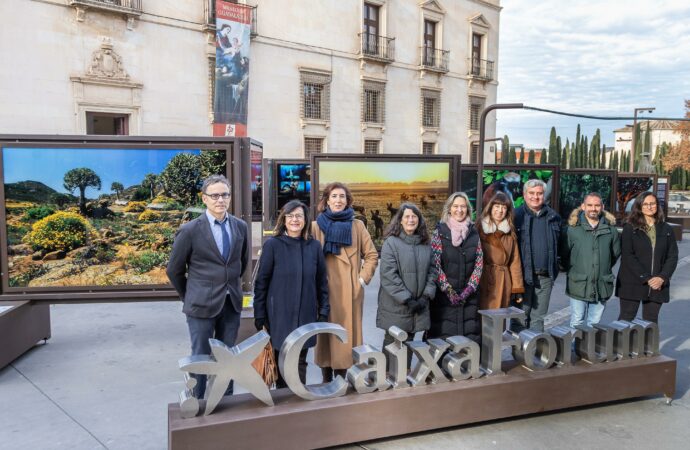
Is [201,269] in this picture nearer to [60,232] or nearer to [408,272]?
[408,272]

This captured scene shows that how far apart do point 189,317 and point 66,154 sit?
2495 mm

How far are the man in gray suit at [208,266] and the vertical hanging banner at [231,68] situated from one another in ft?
44.8

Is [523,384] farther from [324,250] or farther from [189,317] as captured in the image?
[189,317]

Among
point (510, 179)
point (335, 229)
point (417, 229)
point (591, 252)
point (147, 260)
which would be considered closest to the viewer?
point (335, 229)

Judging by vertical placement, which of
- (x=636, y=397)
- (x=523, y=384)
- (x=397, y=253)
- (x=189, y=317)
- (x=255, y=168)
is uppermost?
(x=255, y=168)

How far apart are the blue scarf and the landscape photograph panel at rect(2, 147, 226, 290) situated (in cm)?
164

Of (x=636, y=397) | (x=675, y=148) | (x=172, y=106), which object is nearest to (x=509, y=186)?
(x=636, y=397)

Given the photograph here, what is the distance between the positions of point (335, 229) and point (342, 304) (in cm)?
57

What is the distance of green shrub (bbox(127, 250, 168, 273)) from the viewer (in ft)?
18.5

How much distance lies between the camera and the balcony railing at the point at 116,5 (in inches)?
625

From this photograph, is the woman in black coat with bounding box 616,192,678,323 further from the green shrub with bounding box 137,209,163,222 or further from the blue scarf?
the green shrub with bounding box 137,209,163,222

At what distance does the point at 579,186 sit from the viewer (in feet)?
43.9

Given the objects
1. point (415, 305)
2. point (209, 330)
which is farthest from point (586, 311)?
point (209, 330)

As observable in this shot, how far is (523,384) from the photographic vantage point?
13.2 feet
